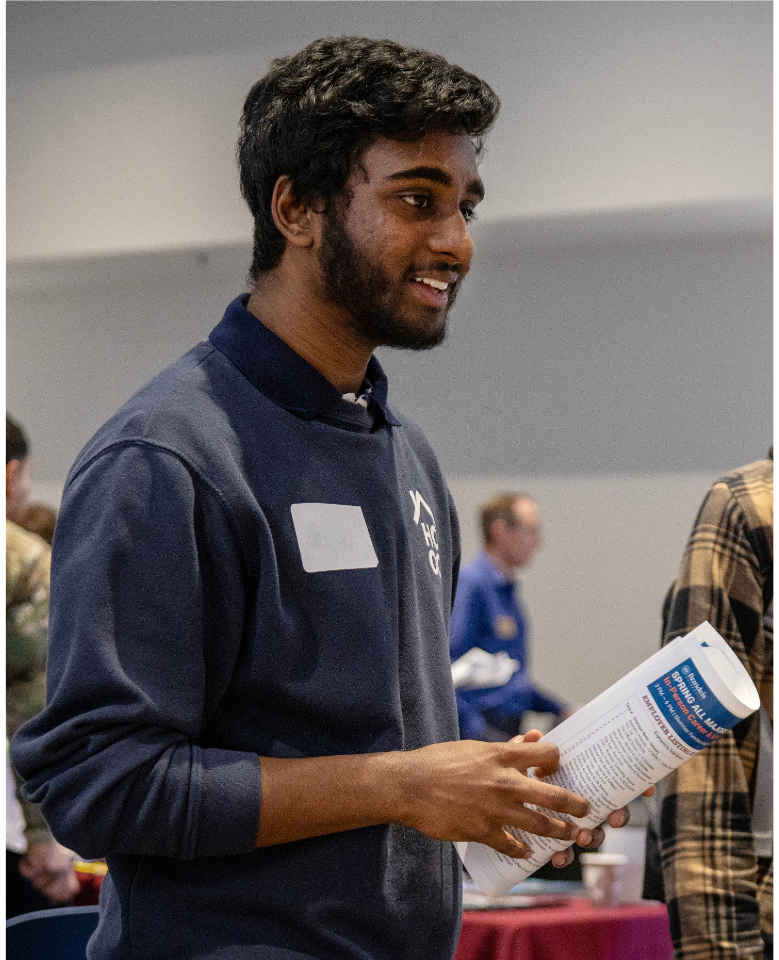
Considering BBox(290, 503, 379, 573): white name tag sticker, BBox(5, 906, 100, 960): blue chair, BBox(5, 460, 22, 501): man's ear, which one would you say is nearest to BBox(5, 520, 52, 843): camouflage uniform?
BBox(5, 460, 22, 501): man's ear

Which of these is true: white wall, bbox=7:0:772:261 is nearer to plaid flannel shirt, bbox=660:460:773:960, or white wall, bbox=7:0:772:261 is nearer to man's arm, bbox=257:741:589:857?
plaid flannel shirt, bbox=660:460:773:960

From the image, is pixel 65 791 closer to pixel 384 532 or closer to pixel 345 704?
pixel 345 704

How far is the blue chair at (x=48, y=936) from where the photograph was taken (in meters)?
1.77

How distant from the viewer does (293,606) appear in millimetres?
933

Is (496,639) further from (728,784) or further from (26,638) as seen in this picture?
(728,784)

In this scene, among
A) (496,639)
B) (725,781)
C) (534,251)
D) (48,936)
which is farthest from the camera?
(534,251)

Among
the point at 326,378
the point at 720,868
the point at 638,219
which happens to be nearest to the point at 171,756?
the point at 326,378

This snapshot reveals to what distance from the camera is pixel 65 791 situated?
827mm

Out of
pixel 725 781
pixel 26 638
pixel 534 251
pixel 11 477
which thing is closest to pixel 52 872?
pixel 26 638

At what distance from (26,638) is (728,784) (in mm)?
1887

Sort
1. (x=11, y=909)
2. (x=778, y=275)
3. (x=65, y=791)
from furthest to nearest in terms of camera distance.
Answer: (x=778, y=275) < (x=11, y=909) < (x=65, y=791)

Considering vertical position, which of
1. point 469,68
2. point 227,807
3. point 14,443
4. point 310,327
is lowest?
point 227,807

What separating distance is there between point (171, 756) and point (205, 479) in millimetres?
231

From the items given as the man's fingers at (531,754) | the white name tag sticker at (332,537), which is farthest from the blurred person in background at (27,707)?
the man's fingers at (531,754)
